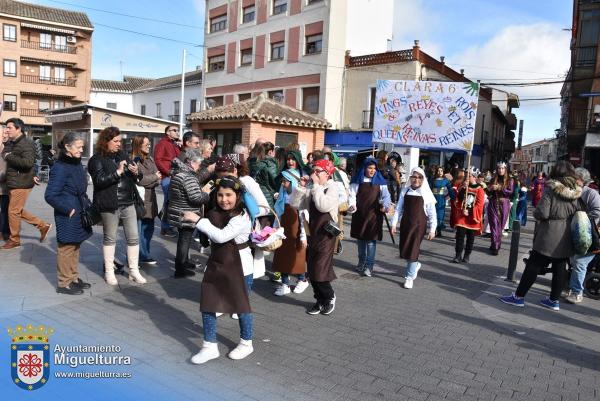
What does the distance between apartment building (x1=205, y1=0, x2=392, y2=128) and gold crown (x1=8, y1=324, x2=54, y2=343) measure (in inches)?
821

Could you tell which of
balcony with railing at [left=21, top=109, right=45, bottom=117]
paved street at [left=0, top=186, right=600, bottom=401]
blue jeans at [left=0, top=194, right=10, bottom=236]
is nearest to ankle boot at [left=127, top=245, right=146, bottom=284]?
paved street at [left=0, top=186, right=600, bottom=401]

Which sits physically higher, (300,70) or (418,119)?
(300,70)

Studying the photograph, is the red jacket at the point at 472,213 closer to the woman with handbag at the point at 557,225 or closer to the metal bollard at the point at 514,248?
the metal bollard at the point at 514,248

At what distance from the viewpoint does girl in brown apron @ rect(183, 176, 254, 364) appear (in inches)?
157

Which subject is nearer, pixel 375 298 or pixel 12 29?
pixel 375 298

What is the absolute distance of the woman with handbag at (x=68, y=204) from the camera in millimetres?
5359

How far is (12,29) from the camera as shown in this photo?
43312 millimetres

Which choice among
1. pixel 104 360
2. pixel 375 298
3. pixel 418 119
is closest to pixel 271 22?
pixel 418 119

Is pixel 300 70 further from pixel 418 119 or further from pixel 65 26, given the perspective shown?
pixel 65 26

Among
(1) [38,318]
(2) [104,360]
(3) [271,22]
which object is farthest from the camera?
(3) [271,22]

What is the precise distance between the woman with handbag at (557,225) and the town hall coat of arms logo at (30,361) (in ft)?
17.8

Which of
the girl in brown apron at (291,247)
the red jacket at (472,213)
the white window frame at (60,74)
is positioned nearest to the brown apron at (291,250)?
the girl in brown apron at (291,247)

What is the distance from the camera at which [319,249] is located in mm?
5242

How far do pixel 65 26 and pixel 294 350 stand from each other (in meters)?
50.4
